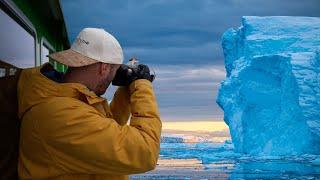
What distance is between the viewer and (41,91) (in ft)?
3.81

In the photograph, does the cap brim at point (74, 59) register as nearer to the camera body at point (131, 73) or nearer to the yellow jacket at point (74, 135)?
the yellow jacket at point (74, 135)

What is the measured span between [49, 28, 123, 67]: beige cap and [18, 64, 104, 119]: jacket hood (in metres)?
0.06

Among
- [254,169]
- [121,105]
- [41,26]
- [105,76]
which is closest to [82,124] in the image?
[105,76]

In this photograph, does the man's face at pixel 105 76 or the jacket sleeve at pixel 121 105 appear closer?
Answer: the man's face at pixel 105 76

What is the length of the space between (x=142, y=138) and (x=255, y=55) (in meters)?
21.7

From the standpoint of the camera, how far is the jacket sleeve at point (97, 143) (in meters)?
1.13

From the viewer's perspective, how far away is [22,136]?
119 centimetres

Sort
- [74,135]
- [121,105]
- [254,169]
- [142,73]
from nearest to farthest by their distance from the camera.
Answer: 1. [74,135]
2. [142,73]
3. [121,105]
4. [254,169]

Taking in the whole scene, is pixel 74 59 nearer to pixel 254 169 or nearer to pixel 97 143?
pixel 97 143

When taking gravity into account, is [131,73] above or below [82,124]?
above

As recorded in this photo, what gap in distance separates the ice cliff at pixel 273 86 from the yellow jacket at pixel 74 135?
18297 millimetres

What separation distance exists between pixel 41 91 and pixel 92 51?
150 mm

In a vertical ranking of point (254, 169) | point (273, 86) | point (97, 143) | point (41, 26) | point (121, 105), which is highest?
point (273, 86)

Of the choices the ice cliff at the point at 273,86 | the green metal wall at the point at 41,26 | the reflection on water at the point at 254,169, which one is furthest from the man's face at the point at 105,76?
the ice cliff at the point at 273,86
